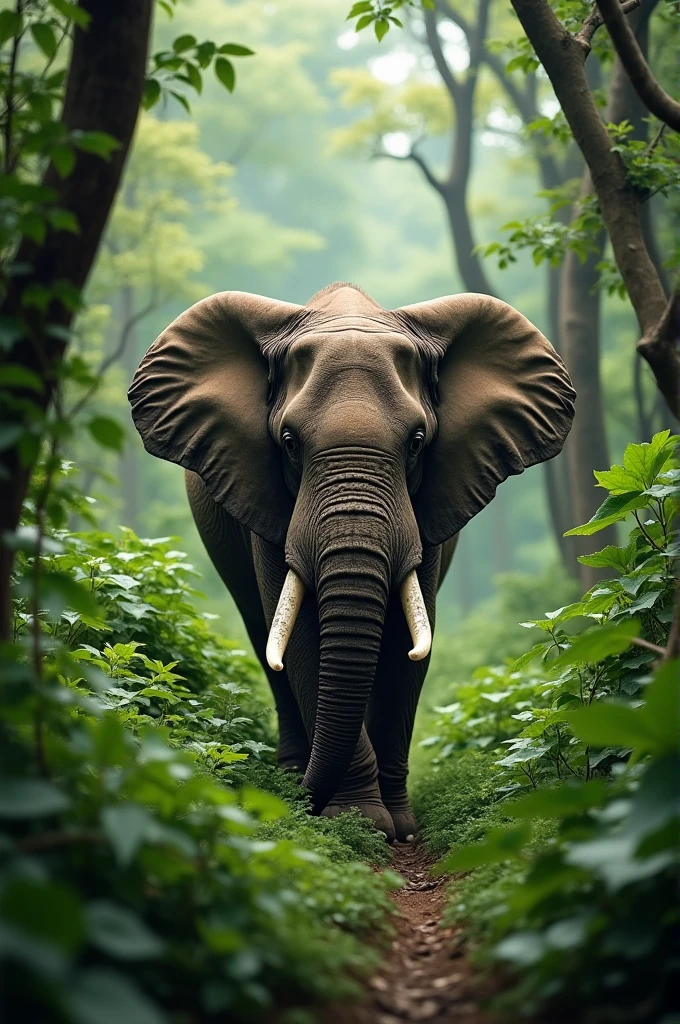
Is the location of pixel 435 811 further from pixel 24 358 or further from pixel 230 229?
pixel 230 229

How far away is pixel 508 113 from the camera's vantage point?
22.2 metres

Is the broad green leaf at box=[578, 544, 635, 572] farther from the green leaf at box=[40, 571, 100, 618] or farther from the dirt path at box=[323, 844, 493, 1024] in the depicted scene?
the green leaf at box=[40, 571, 100, 618]

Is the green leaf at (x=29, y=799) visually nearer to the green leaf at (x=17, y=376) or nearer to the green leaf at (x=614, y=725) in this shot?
the green leaf at (x=17, y=376)

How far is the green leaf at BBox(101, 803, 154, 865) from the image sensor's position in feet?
9.11

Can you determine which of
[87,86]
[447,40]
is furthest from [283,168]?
[87,86]

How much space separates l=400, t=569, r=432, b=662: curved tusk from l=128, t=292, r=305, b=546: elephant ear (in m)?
0.88

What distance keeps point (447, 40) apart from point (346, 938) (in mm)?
20982

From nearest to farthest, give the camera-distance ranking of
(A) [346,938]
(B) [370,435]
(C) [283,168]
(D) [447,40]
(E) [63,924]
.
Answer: (E) [63,924], (A) [346,938], (B) [370,435], (D) [447,40], (C) [283,168]

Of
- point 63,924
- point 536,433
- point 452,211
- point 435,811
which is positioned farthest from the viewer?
point 452,211

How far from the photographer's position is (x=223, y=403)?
7.07m

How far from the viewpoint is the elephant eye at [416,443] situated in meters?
6.48

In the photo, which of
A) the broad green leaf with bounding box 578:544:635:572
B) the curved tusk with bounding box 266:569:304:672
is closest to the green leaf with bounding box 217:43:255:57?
the curved tusk with bounding box 266:569:304:672

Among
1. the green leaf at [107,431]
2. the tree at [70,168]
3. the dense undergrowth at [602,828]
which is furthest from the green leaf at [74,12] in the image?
the dense undergrowth at [602,828]

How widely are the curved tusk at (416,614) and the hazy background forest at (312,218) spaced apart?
3047mm
